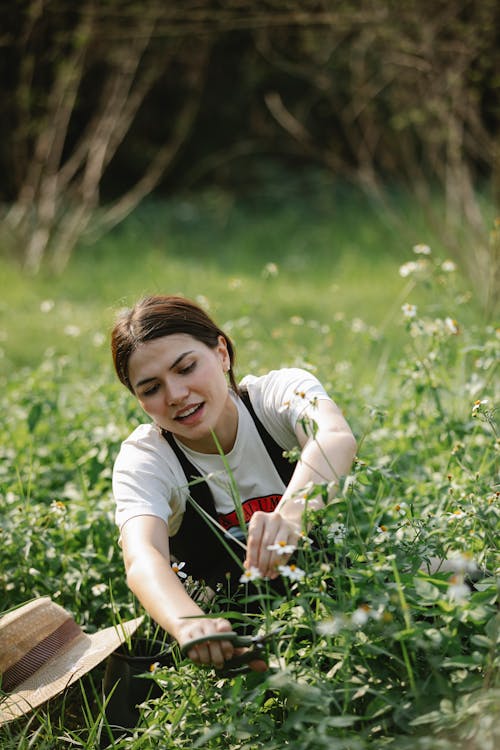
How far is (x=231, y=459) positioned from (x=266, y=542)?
548 millimetres

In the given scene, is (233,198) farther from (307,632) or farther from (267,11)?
(307,632)

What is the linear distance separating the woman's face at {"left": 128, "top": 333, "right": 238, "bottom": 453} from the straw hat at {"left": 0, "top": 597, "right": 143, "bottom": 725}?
50 centimetres

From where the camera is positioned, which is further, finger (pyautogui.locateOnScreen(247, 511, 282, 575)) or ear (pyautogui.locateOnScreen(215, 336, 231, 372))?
ear (pyautogui.locateOnScreen(215, 336, 231, 372))

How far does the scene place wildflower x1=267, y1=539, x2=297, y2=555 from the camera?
63.8 inches

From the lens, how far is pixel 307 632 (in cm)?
183

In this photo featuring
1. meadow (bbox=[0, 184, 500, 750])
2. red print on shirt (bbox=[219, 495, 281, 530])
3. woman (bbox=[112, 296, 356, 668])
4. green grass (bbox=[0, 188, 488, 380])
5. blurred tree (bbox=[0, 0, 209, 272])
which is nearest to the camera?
meadow (bbox=[0, 184, 500, 750])

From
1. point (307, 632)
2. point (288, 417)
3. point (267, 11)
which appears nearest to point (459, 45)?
point (267, 11)

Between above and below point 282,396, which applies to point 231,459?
below

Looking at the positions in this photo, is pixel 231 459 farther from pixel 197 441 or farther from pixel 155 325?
pixel 155 325

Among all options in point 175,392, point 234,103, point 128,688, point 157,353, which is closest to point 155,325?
point 157,353

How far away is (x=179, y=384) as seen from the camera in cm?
211

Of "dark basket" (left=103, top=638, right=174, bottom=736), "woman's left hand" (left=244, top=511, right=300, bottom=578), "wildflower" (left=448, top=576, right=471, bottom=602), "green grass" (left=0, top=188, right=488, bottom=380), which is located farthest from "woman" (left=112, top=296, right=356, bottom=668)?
"green grass" (left=0, top=188, right=488, bottom=380)

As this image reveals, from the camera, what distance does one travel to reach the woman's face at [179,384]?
6.93 feet

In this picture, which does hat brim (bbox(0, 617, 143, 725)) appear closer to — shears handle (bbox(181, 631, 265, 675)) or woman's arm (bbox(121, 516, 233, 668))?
woman's arm (bbox(121, 516, 233, 668))
